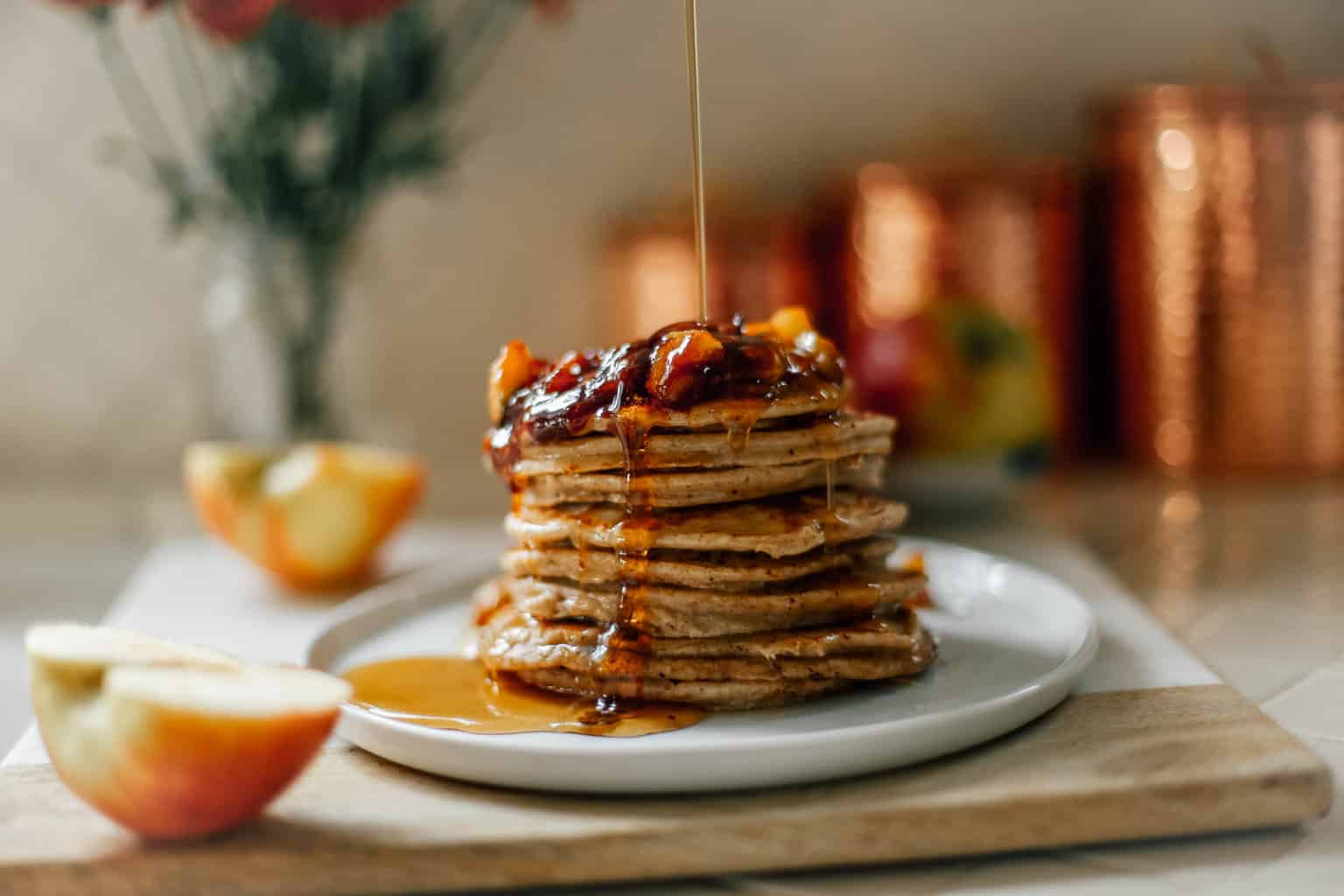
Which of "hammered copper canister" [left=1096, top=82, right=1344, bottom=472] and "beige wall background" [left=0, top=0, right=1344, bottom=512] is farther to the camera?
"beige wall background" [left=0, top=0, right=1344, bottom=512]

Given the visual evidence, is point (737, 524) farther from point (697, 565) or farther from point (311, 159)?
point (311, 159)

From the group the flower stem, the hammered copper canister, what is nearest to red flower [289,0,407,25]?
the flower stem

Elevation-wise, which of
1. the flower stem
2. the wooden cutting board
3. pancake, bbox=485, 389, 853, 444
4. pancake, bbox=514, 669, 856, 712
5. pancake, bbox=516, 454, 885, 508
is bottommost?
the wooden cutting board

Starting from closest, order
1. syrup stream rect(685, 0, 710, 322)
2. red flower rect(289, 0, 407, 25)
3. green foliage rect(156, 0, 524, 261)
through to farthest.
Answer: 1. syrup stream rect(685, 0, 710, 322)
2. red flower rect(289, 0, 407, 25)
3. green foliage rect(156, 0, 524, 261)

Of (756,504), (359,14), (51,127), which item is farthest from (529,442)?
(51,127)

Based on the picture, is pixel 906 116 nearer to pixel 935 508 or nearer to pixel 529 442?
pixel 935 508

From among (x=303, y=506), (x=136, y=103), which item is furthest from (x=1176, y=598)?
(x=136, y=103)

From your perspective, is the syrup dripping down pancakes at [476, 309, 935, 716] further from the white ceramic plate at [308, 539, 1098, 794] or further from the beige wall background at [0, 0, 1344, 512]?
the beige wall background at [0, 0, 1344, 512]
